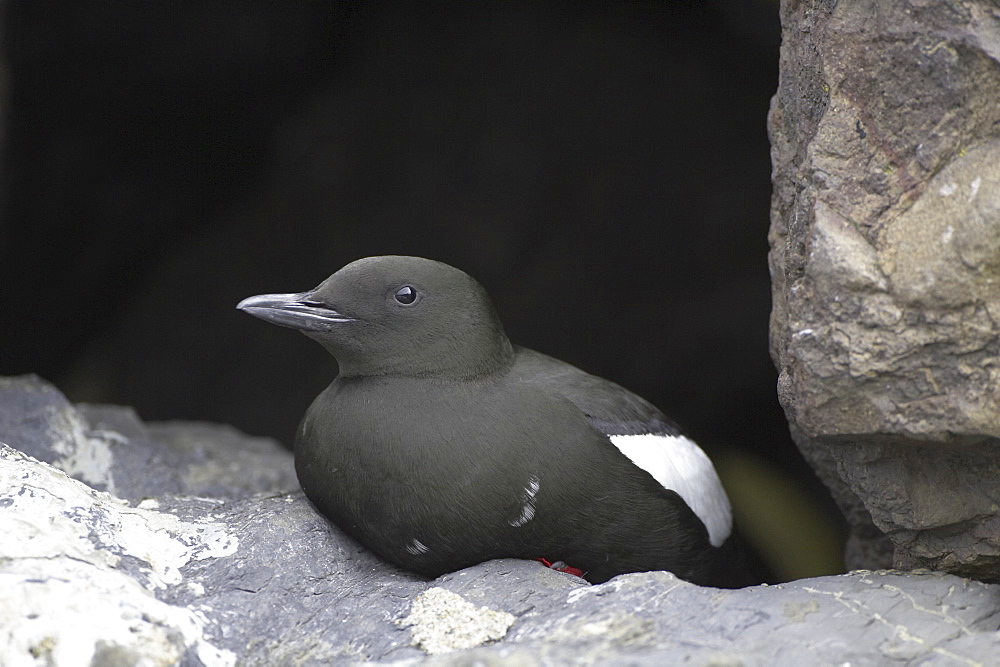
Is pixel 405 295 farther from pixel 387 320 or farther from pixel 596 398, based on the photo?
pixel 596 398

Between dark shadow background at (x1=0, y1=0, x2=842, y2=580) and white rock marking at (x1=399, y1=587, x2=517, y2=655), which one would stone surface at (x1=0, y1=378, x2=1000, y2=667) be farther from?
dark shadow background at (x1=0, y1=0, x2=842, y2=580)

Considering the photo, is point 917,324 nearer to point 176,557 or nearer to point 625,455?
point 625,455

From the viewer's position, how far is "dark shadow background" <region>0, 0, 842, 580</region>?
5.74 metres

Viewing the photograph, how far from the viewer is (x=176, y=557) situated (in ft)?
8.71

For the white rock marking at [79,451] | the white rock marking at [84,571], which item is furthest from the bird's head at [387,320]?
the white rock marking at [79,451]

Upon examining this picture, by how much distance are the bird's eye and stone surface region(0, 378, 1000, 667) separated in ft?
2.55

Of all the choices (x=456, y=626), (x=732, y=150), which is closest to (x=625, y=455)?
(x=456, y=626)

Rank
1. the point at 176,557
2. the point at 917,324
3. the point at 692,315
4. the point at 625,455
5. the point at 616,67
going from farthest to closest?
the point at 692,315 → the point at 616,67 → the point at 625,455 → the point at 176,557 → the point at 917,324

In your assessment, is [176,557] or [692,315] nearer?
[176,557]

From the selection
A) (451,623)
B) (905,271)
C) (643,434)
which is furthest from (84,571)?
(905,271)

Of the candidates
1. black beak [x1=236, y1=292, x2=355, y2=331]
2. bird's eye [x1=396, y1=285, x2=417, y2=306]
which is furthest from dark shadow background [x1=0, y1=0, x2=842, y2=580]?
bird's eye [x1=396, y1=285, x2=417, y2=306]

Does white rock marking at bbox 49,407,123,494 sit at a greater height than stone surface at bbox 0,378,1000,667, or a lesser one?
lesser

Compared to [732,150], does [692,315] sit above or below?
below

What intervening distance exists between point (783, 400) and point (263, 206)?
4.57 metres
